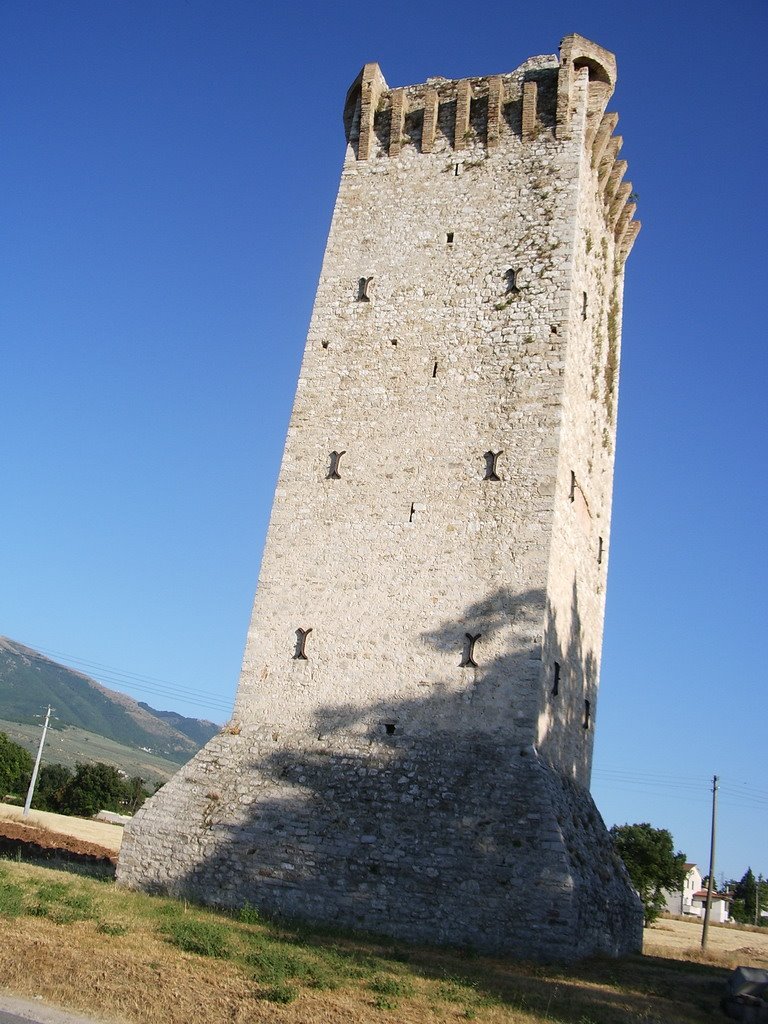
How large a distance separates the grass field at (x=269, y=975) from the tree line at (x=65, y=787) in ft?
135

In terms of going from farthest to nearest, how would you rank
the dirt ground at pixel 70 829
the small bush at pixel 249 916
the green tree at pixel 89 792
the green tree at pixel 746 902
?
1. the green tree at pixel 746 902
2. the green tree at pixel 89 792
3. the dirt ground at pixel 70 829
4. the small bush at pixel 249 916

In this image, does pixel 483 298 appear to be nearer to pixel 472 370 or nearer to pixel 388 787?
pixel 472 370

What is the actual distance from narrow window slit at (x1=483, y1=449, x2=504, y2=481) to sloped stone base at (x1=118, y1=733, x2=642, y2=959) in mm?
4584

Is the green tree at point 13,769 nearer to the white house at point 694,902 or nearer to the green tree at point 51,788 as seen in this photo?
the green tree at point 51,788

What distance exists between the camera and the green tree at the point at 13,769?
174 ft

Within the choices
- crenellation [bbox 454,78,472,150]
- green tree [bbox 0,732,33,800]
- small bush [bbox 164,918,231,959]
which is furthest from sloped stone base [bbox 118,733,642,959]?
green tree [bbox 0,732,33,800]

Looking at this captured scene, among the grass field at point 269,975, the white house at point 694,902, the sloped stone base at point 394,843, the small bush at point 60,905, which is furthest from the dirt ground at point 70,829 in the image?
the white house at point 694,902

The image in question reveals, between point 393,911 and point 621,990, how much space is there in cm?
336

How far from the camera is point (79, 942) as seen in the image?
951cm

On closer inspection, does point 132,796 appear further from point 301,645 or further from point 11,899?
point 11,899

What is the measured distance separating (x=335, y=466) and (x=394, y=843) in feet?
22.7

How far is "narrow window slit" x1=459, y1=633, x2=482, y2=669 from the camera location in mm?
13938

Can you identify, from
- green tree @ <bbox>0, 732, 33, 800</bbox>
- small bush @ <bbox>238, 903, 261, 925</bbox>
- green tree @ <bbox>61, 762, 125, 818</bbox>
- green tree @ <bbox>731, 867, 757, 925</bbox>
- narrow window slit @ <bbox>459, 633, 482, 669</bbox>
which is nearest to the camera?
small bush @ <bbox>238, 903, 261, 925</bbox>

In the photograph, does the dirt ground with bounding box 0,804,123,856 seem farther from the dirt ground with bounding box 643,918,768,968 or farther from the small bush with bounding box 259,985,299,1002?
the small bush with bounding box 259,985,299,1002
